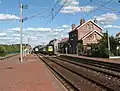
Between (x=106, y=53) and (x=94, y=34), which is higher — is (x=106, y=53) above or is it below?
below

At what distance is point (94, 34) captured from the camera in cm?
9681

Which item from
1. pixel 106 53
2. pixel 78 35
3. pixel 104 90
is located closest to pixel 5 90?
pixel 104 90

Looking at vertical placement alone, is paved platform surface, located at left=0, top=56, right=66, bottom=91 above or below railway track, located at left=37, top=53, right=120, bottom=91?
above

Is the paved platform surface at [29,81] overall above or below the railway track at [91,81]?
above

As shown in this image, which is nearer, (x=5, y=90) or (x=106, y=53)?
(x=5, y=90)

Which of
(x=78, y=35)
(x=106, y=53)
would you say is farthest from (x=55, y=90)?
(x=78, y=35)

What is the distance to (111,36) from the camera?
62.9m

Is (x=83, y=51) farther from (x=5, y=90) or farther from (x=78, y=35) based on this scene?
(x=5, y=90)

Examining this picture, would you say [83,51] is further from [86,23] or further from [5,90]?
[5,90]

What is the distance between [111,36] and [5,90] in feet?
164

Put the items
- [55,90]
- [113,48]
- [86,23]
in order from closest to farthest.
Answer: [55,90] < [113,48] < [86,23]

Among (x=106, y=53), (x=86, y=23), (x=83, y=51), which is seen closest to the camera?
(x=106, y=53)

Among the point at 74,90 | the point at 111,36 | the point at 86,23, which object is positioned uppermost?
the point at 86,23

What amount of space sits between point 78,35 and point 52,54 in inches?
521
